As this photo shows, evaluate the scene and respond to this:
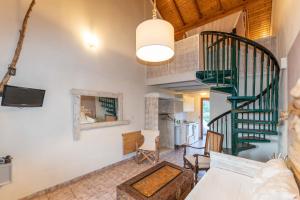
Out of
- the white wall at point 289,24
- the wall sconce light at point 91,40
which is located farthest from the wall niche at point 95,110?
the white wall at point 289,24

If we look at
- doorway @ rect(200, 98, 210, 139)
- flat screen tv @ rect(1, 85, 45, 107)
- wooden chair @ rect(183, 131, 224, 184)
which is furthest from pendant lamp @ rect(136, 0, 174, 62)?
doorway @ rect(200, 98, 210, 139)

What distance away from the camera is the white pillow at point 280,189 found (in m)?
1.01

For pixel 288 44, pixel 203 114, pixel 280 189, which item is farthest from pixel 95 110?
pixel 203 114

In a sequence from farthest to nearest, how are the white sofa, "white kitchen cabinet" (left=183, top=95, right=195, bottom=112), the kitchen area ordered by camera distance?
"white kitchen cabinet" (left=183, top=95, right=195, bottom=112) < the kitchen area < the white sofa

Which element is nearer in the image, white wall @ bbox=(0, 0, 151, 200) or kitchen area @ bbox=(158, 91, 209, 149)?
white wall @ bbox=(0, 0, 151, 200)

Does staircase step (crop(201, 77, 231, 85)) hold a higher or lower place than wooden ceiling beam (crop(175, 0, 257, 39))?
lower

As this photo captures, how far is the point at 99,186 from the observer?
9.93 ft

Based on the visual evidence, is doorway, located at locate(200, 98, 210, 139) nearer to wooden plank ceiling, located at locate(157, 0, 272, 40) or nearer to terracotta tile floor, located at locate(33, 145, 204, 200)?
wooden plank ceiling, located at locate(157, 0, 272, 40)

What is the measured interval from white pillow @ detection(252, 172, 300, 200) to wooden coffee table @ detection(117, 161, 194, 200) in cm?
84

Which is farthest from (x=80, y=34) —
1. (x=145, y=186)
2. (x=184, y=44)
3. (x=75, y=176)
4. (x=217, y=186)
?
(x=217, y=186)

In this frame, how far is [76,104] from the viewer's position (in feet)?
10.5

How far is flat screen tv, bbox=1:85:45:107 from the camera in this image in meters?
2.27

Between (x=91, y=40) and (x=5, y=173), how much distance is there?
2717 millimetres

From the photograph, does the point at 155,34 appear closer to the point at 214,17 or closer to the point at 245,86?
the point at 245,86
